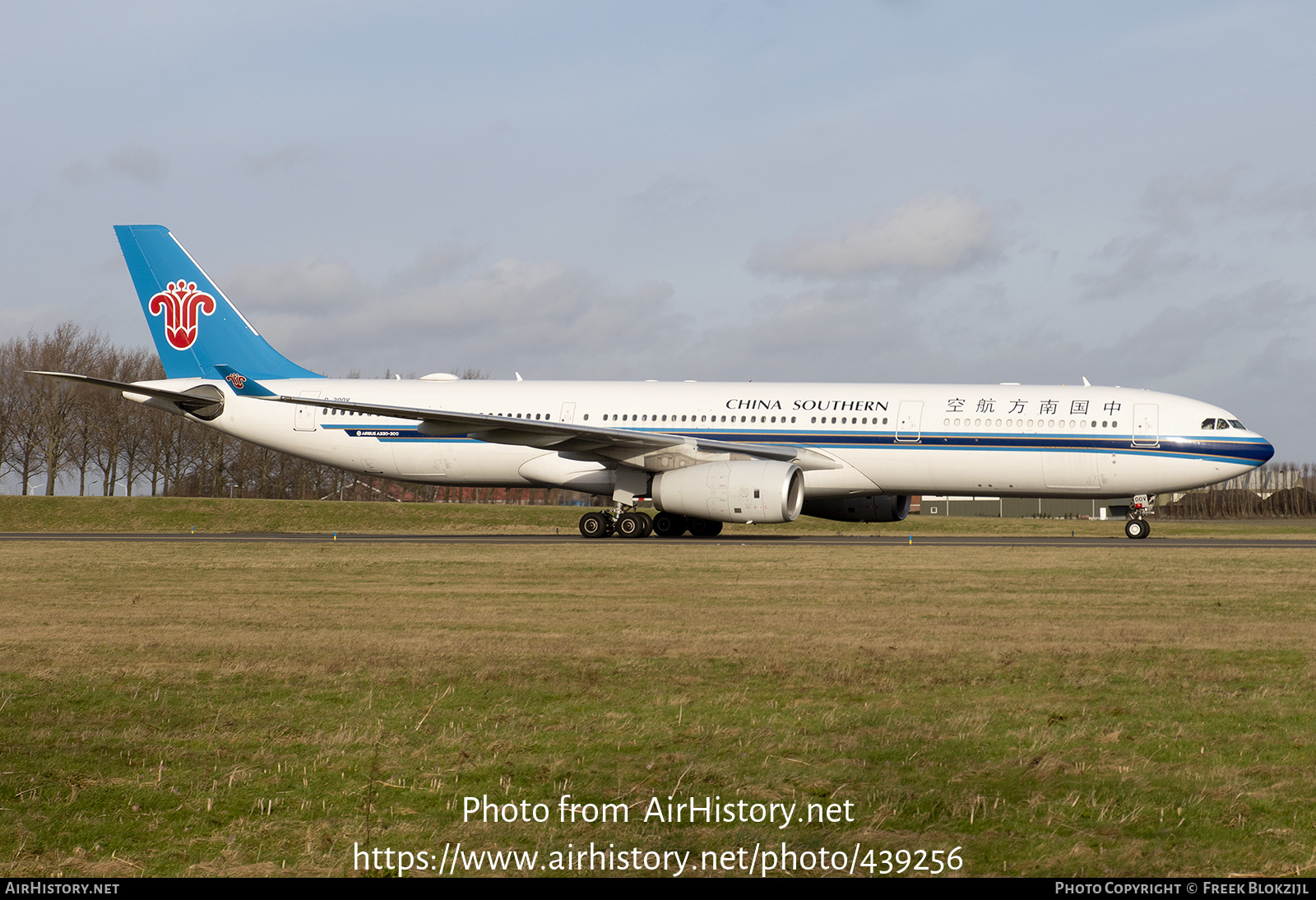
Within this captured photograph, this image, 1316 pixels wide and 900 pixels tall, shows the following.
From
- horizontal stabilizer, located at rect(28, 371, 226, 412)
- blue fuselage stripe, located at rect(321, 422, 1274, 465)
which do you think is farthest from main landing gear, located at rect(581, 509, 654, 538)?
horizontal stabilizer, located at rect(28, 371, 226, 412)

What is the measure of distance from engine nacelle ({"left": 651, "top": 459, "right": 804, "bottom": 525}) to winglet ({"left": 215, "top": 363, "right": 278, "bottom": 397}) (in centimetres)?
1174

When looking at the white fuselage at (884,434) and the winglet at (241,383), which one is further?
the winglet at (241,383)

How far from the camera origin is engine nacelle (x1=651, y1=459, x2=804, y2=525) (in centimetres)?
2419

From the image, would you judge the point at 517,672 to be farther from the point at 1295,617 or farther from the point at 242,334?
the point at 242,334

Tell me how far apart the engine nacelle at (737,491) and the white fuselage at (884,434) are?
102 inches

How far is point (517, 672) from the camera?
28.0 feet

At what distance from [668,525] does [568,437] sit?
3706mm

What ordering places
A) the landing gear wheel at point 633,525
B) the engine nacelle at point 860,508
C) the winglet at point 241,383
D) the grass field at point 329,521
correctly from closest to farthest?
the landing gear wheel at point 633,525
the engine nacelle at point 860,508
the winglet at point 241,383
the grass field at point 329,521

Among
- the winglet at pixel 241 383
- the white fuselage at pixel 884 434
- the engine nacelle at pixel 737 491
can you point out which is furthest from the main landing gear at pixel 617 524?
the winglet at pixel 241 383

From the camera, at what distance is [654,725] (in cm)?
682

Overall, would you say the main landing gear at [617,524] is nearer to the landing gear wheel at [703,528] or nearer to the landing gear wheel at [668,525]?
the landing gear wheel at [668,525]

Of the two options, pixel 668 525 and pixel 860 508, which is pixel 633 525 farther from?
pixel 860 508

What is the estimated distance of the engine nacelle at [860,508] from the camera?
94.7 feet

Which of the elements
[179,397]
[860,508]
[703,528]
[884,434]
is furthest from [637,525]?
[179,397]
